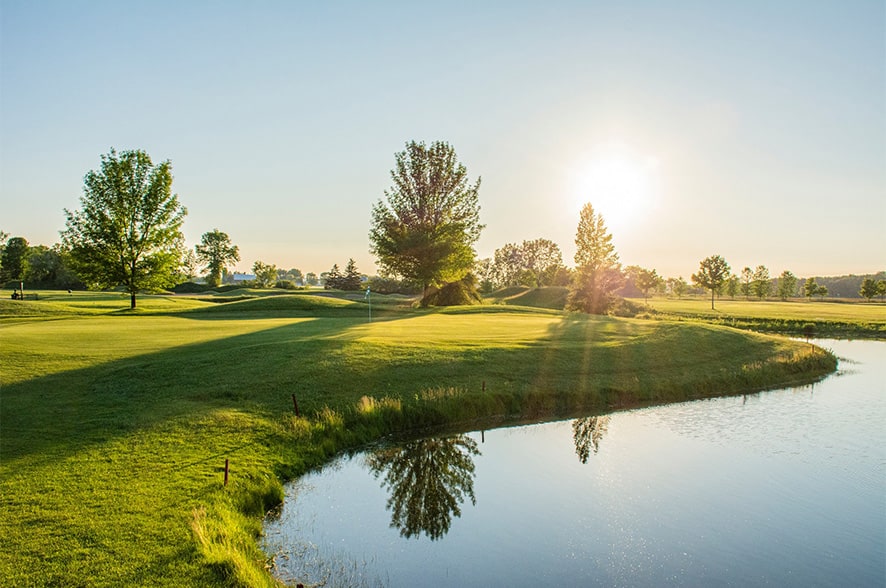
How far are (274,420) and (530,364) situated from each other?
11.5 metres

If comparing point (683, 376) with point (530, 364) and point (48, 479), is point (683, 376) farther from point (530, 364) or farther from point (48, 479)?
point (48, 479)

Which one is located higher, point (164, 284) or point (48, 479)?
point (164, 284)

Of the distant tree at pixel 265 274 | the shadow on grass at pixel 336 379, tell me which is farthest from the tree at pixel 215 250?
the shadow on grass at pixel 336 379

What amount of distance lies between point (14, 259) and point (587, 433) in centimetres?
10735

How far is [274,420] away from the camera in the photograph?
14.8m

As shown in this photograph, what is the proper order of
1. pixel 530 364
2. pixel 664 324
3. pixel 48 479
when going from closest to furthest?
pixel 48 479 < pixel 530 364 < pixel 664 324

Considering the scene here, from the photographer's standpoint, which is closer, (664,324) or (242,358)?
(242,358)

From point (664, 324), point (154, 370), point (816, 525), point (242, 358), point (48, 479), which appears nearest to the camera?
point (48, 479)

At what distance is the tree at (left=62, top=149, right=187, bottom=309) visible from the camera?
131ft

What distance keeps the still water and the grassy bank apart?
4.35 ft

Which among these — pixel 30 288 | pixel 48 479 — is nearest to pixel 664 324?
pixel 48 479

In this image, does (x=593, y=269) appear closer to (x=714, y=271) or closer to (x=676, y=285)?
(x=714, y=271)

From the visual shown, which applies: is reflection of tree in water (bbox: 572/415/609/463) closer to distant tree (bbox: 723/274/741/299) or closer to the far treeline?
the far treeline

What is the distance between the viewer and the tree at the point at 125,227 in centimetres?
4003
